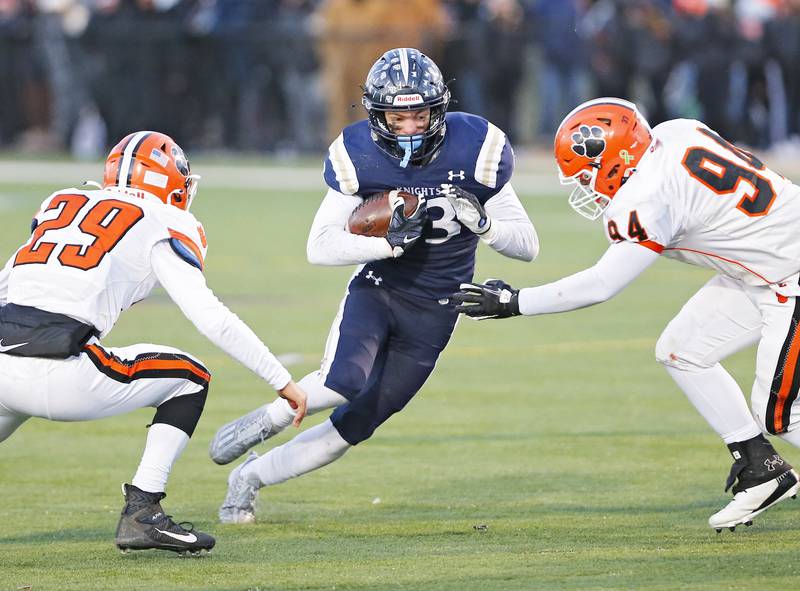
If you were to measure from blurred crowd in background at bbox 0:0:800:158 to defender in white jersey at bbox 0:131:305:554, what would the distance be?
1491cm

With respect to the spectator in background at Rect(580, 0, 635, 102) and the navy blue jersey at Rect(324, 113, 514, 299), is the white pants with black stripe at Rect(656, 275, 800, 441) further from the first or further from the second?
the spectator in background at Rect(580, 0, 635, 102)

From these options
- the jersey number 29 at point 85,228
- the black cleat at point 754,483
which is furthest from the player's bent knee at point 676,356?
the jersey number 29 at point 85,228

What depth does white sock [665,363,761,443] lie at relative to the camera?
19.2ft

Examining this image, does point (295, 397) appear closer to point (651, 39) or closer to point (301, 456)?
point (301, 456)

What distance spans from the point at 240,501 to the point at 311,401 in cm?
52

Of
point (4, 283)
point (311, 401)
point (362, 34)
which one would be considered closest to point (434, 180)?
point (311, 401)

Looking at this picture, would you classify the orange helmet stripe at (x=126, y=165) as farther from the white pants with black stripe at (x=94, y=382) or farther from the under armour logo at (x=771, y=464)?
the under armour logo at (x=771, y=464)

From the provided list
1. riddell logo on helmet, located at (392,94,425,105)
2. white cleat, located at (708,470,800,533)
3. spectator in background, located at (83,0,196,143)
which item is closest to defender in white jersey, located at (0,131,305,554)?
riddell logo on helmet, located at (392,94,425,105)

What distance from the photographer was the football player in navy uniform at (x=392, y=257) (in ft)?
19.6

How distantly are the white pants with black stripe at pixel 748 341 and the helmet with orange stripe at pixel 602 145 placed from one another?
20.9 inches

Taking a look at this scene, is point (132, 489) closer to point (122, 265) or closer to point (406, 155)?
point (122, 265)

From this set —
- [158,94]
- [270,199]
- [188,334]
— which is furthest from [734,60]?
[188,334]

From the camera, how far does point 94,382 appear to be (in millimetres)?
5270

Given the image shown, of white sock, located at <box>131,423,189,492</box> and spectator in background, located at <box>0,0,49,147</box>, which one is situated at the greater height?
spectator in background, located at <box>0,0,49,147</box>
